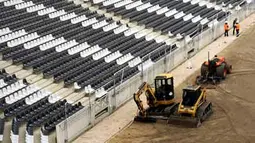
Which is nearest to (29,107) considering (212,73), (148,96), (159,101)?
(148,96)

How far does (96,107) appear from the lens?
19.2 meters

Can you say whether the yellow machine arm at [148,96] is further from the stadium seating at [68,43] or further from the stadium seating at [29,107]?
the stadium seating at [68,43]

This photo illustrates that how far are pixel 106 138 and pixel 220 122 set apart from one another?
174 inches

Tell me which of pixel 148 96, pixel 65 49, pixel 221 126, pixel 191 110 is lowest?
pixel 221 126

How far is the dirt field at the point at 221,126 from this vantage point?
17578 millimetres

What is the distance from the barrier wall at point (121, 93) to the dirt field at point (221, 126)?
1.45 m

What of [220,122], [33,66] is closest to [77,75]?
[33,66]

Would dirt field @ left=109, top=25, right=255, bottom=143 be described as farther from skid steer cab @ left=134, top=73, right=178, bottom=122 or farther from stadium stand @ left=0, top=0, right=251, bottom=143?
stadium stand @ left=0, top=0, right=251, bottom=143

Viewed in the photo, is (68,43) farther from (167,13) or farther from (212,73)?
(167,13)

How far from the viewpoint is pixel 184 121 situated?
1853 cm

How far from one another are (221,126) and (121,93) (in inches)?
185

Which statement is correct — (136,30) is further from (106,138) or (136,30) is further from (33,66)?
(106,138)

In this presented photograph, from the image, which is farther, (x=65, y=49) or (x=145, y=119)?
(x=65, y=49)

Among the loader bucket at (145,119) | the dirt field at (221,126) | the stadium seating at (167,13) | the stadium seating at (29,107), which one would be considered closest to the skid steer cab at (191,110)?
the dirt field at (221,126)
